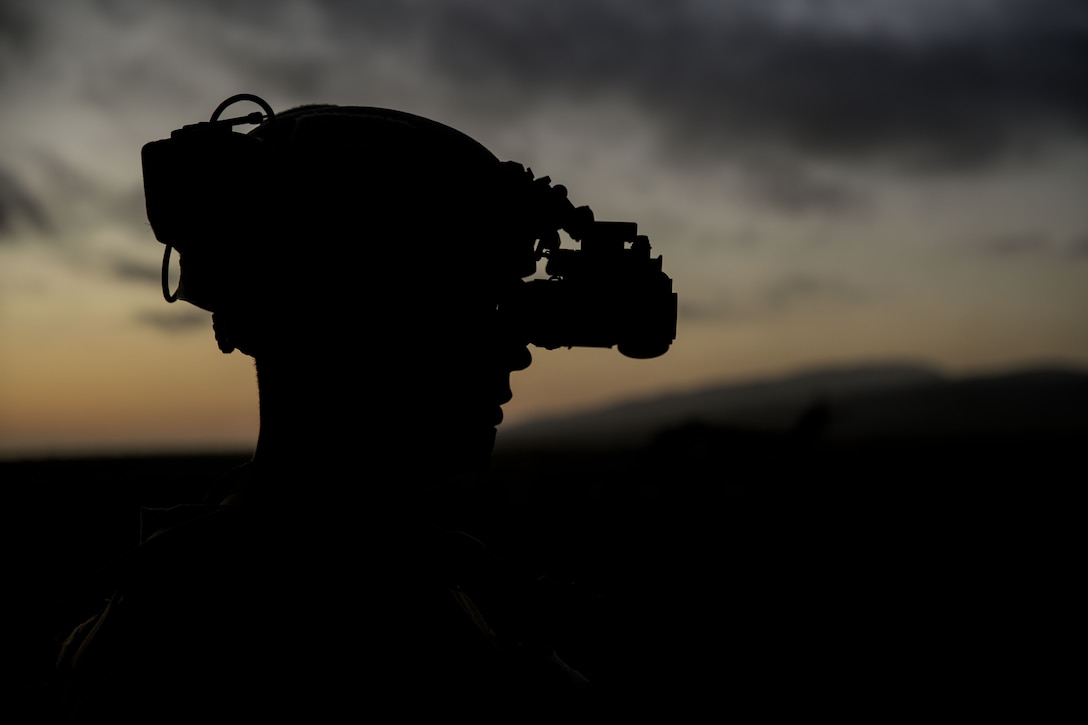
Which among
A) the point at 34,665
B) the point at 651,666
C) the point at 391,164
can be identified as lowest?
the point at 651,666

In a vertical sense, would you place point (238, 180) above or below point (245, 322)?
above

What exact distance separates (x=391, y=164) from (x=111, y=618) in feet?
4.39

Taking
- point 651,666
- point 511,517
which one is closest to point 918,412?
point 511,517

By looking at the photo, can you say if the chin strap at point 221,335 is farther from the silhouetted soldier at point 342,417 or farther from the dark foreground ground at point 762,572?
the dark foreground ground at point 762,572

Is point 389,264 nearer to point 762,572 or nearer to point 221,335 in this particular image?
point 221,335

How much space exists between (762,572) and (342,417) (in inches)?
627

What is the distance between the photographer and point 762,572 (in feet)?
54.7

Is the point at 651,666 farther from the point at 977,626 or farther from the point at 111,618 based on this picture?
the point at 977,626

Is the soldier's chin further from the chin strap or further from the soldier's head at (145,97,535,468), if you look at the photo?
the chin strap

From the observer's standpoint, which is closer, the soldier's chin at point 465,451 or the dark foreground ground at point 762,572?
the soldier's chin at point 465,451

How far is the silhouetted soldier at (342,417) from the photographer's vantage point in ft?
6.26

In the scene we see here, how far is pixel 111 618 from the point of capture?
203cm

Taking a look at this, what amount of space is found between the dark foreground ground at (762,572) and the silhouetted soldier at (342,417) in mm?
1195

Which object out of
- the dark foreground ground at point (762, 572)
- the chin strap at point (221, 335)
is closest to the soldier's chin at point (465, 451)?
the chin strap at point (221, 335)
